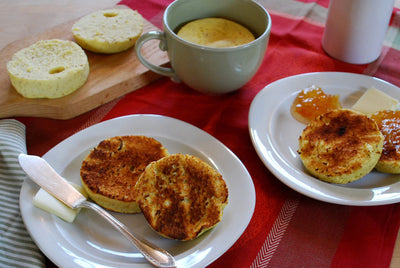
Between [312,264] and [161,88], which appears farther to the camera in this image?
[161,88]

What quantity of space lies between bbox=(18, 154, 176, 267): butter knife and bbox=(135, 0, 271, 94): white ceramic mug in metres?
0.67

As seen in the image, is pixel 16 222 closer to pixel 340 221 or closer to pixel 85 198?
pixel 85 198

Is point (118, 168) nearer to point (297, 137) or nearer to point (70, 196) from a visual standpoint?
point (70, 196)

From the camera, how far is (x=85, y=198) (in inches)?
47.6

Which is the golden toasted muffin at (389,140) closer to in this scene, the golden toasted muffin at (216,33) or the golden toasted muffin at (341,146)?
the golden toasted muffin at (341,146)

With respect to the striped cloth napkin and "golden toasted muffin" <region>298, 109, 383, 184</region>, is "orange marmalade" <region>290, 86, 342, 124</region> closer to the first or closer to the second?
"golden toasted muffin" <region>298, 109, 383, 184</region>

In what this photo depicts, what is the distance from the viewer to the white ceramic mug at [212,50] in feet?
4.92

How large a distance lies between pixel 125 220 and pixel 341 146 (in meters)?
0.75

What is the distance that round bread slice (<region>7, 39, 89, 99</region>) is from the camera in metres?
1.60

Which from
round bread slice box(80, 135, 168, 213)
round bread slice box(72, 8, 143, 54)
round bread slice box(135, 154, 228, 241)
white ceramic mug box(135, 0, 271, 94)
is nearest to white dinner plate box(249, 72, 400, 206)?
white ceramic mug box(135, 0, 271, 94)

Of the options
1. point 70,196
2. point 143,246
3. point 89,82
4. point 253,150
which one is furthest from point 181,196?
point 89,82

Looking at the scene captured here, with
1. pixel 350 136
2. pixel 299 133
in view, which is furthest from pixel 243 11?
pixel 350 136

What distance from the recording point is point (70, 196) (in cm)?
120

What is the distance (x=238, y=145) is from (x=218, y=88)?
0.90 feet
